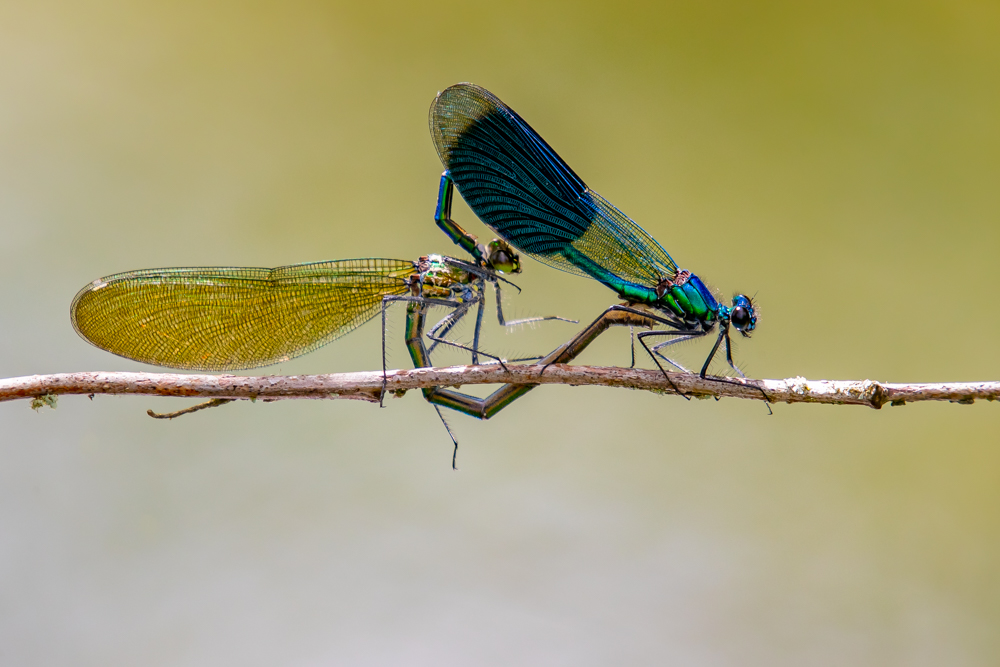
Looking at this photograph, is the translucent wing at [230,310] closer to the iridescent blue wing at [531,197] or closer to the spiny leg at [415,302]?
the spiny leg at [415,302]

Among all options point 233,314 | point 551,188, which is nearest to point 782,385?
point 551,188

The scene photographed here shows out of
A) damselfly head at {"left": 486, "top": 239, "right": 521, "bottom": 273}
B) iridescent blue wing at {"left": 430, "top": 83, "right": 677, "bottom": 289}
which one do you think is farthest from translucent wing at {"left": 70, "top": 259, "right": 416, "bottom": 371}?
iridescent blue wing at {"left": 430, "top": 83, "right": 677, "bottom": 289}

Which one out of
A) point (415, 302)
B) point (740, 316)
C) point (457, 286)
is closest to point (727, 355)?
point (740, 316)

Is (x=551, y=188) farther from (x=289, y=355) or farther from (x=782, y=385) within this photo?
(x=289, y=355)

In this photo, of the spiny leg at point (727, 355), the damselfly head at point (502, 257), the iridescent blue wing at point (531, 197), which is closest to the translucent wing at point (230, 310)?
the damselfly head at point (502, 257)

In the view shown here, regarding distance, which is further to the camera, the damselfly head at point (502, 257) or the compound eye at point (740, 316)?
the damselfly head at point (502, 257)

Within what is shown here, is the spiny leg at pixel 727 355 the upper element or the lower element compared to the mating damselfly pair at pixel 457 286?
lower
